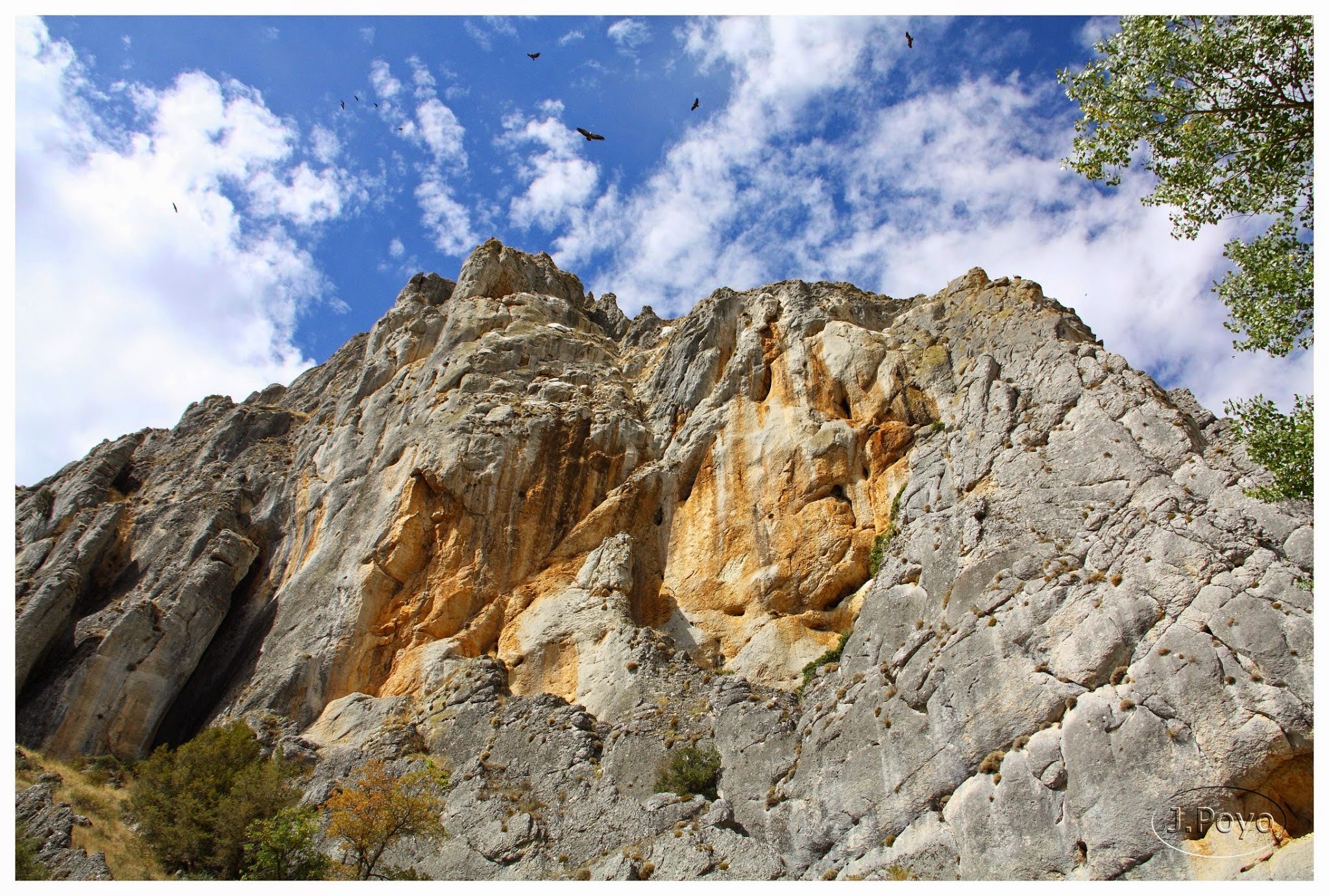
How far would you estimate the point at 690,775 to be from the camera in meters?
24.7

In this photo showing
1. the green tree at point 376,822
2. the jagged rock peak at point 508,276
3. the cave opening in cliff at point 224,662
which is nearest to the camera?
the green tree at point 376,822

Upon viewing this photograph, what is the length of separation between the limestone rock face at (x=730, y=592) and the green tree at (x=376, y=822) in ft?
3.62

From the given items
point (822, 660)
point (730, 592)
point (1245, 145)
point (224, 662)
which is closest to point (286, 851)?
point (822, 660)

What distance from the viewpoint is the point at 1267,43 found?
52.2 ft

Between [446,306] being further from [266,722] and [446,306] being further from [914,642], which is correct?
[914,642]

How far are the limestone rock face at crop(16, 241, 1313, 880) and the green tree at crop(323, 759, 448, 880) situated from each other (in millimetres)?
1102

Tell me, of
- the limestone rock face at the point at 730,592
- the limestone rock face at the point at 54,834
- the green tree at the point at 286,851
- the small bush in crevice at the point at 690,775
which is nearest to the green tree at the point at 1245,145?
the limestone rock face at the point at 730,592

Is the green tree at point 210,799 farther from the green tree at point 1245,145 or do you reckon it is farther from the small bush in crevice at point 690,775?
the green tree at point 1245,145

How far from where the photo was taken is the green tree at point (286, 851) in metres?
22.2

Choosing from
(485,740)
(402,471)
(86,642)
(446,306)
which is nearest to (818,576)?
(485,740)

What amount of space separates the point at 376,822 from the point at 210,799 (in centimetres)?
681

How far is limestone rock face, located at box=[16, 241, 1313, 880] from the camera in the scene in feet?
61.9

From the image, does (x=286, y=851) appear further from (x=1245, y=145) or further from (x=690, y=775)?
(x=1245, y=145)

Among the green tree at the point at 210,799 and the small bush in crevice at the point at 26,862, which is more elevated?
the green tree at the point at 210,799
